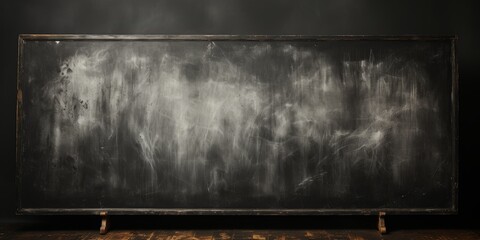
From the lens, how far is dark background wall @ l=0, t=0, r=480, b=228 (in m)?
3.72

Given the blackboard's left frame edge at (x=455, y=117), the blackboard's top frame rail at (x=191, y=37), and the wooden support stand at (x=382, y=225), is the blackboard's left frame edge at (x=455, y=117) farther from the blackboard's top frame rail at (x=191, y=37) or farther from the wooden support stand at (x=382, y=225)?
the wooden support stand at (x=382, y=225)

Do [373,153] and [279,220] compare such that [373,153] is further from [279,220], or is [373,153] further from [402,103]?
[279,220]

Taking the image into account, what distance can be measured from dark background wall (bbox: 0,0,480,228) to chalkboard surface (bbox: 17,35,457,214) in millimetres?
404

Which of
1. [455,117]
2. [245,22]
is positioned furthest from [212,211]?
[455,117]

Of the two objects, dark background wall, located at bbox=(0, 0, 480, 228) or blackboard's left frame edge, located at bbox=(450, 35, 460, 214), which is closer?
blackboard's left frame edge, located at bbox=(450, 35, 460, 214)

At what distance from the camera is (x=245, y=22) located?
147 inches

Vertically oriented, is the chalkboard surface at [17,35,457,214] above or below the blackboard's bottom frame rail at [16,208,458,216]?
above

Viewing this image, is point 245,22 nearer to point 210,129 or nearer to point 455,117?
point 210,129

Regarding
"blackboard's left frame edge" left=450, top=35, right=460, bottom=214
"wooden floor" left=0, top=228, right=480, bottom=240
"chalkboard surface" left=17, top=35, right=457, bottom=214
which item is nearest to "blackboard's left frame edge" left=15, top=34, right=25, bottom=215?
"chalkboard surface" left=17, top=35, right=457, bottom=214

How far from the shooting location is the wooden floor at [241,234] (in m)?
3.39

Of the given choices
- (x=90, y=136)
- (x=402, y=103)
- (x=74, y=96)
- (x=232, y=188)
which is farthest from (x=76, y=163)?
(x=402, y=103)

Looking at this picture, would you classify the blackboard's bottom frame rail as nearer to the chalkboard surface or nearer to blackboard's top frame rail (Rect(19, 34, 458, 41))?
the chalkboard surface

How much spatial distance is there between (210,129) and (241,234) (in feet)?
2.64

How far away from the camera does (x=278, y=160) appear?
3.38m
